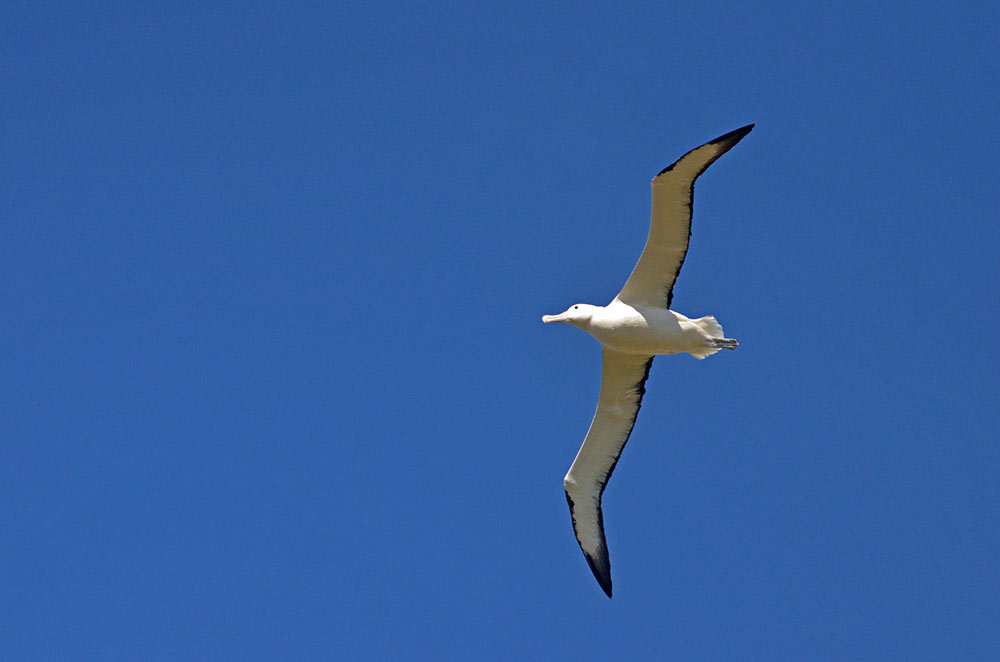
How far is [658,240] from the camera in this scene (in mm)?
19453

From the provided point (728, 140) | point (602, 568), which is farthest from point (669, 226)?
point (602, 568)

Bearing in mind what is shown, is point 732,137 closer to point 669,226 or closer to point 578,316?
point 669,226

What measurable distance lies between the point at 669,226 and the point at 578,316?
209cm

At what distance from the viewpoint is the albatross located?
1880cm

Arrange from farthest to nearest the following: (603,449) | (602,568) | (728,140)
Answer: (602,568) < (603,449) < (728,140)

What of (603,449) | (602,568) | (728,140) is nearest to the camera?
(728,140)

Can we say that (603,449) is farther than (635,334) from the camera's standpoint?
Yes

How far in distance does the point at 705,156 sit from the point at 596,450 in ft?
18.4

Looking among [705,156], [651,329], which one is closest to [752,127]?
[705,156]

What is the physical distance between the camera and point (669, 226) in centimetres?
1922

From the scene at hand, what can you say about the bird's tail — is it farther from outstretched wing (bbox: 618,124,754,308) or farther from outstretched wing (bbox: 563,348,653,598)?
outstretched wing (bbox: 563,348,653,598)

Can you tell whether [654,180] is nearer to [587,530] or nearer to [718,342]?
[718,342]

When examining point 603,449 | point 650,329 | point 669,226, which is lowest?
point 603,449

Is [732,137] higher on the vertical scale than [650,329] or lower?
higher
